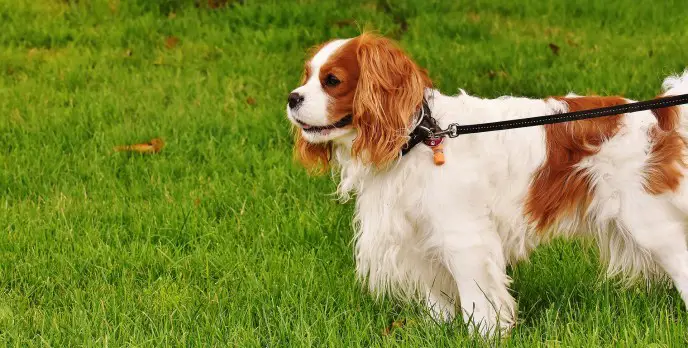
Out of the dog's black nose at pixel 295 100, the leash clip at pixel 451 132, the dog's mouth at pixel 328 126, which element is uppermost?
the dog's black nose at pixel 295 100

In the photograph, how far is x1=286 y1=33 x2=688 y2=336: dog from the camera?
319 cm

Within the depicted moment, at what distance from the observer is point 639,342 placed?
3006 millimetres

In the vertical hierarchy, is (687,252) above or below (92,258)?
above

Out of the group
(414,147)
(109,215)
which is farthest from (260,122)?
(414,147)

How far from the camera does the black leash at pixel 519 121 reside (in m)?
3.04

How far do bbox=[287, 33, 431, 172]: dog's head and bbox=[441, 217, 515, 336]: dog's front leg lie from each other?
1.26ft

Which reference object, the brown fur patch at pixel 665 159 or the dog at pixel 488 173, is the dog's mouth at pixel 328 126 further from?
the brown fur patch at pixel 665 159

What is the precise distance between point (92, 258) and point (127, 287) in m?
0.38

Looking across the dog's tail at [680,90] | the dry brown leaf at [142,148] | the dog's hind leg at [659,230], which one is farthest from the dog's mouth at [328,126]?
the dry brown leaf at [142,148]

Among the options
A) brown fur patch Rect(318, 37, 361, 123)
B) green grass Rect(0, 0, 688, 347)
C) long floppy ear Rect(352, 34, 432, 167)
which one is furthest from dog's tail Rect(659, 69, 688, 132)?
brown fur patch Rect(318, 37, 361, 123)

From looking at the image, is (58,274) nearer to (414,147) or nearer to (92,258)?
(92,258)

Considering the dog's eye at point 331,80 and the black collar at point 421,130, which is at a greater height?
the dog's eye at point 331,80

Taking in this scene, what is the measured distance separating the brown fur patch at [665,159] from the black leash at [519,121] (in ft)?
0.56

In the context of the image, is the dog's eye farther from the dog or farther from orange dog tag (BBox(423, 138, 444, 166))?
orange dog tag (BBox(423, 138, 444, 166))
